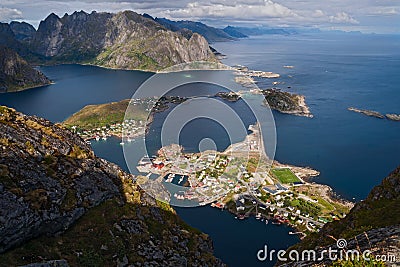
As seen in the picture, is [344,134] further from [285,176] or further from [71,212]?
[71,212]

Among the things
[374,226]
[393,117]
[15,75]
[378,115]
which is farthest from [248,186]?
[15,75]

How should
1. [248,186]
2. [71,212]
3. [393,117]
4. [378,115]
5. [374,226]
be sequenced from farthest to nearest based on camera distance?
[378,115] < [393,117] < [248,186] < [374,226] < [71,212]

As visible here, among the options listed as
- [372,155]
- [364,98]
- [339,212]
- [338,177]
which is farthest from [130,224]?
[364,98]

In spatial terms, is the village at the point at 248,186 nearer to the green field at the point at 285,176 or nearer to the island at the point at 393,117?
the green field at the point at 285,176

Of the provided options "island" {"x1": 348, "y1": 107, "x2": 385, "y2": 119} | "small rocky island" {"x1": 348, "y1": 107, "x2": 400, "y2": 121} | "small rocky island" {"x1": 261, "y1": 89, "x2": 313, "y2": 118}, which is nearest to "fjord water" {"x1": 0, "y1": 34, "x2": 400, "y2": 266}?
"island" {"x1": 348, "y1": 107, "x2": 385, "y2": 119}

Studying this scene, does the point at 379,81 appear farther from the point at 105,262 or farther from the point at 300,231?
the point at 105,262

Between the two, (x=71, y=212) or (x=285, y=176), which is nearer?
(x=71, y=212)

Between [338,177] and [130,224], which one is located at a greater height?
[130,224]

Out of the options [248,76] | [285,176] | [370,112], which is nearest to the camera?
[285,176]
